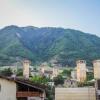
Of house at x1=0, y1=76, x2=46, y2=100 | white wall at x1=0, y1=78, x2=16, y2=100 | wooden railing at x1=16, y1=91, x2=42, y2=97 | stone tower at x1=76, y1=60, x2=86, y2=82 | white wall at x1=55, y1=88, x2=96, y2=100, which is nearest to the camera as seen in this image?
white wall at x1=0, y1=78, x2=16, y2=100

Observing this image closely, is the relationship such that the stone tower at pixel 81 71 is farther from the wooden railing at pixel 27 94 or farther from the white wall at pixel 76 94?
the wooden railing at pixel 27 94

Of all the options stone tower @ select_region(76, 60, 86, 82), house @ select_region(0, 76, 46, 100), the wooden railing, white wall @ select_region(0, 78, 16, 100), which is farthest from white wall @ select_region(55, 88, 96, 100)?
stone tower @ select_region(76, 60, 86, 82)

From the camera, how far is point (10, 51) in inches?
6722

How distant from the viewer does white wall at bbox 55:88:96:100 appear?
112 ft

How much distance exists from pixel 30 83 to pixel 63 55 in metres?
147

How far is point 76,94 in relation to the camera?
34.6m

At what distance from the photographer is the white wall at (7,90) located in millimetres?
26375

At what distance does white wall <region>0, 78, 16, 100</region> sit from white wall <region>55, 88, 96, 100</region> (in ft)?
27.8

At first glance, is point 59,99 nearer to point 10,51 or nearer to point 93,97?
point 93,97

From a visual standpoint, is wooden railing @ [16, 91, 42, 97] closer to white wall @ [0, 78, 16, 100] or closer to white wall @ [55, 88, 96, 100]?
white wall @ [0, 78, 16, 100]

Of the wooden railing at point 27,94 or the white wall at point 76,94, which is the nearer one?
the wooden railing at point 27,94

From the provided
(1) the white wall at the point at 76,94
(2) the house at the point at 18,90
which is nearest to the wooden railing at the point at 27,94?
(2) the house at the point at 18,90

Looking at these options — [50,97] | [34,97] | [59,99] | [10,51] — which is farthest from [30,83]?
[10,51]

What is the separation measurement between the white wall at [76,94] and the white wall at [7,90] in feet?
27.8
